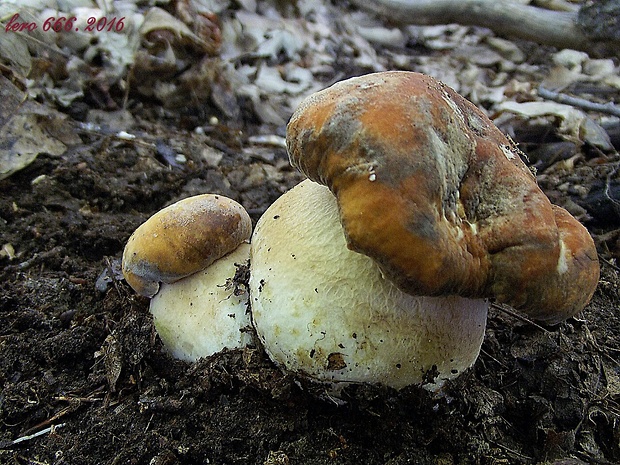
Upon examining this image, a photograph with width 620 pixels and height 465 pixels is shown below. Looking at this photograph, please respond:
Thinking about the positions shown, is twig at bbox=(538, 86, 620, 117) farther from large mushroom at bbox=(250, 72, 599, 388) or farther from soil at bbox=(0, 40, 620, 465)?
large mushroom at bbox=(250, 72, 599, 388)

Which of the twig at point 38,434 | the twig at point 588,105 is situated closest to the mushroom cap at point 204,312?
the twig at point 38,434

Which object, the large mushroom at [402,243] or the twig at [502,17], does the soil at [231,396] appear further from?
the twig at [502,17]

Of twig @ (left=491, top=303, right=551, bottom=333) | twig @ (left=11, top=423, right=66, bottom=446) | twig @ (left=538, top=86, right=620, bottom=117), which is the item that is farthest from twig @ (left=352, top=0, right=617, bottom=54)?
twig @ (left=11, top=423, right=66, bottom=446)

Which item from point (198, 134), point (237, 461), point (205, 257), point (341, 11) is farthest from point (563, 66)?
point (237, 461)

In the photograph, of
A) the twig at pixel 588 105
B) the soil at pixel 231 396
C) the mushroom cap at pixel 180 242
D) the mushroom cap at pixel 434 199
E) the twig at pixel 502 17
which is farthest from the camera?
the twig at pixel 502 17

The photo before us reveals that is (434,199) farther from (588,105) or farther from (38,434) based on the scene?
(588,105)

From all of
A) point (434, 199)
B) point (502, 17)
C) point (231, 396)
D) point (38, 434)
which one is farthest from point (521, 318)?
point (502, 17)
